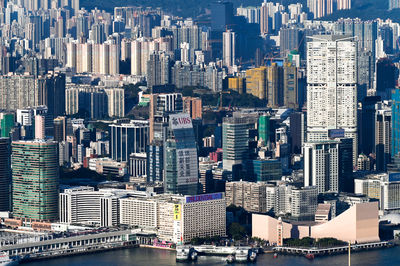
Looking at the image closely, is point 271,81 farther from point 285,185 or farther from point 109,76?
point 285,185

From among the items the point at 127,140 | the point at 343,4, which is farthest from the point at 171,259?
the point at 343,4

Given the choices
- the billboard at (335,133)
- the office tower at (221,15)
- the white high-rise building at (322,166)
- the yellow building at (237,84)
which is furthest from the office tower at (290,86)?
the office tower at (221,15)

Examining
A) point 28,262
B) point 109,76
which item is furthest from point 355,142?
point 109,76

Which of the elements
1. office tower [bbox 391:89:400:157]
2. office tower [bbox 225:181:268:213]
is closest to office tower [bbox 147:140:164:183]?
office tower [bbox 225:181:268:213]

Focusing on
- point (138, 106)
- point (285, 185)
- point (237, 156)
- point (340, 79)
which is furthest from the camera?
point (138, 106)

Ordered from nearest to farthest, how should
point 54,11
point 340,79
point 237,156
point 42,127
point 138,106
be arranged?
point 237,156 → point 340,79 → point 42,127 → point 138,106 → point 54,11

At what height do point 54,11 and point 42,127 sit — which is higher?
point 54,11

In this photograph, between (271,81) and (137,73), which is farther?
(137,73)

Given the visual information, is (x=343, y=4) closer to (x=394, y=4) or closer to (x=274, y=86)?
(x=394, y=4)
